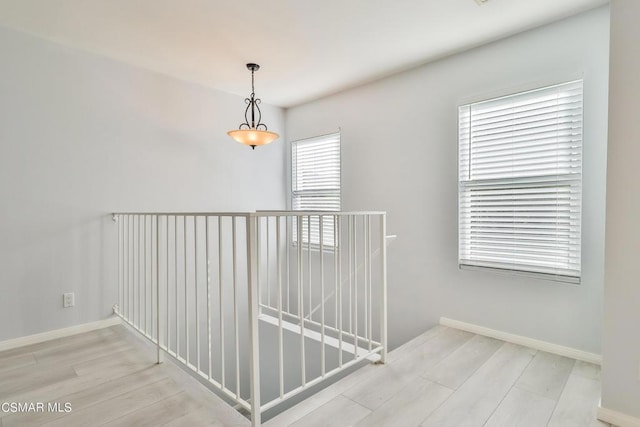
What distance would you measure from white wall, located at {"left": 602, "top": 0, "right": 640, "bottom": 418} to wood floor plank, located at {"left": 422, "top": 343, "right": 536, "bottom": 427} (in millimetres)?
491

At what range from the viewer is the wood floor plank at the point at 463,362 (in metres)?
1.99

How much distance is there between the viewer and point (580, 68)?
7.07ft

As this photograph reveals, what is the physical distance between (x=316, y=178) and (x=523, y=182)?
2197 mm

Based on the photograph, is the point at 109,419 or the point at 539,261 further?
the point at 539,261

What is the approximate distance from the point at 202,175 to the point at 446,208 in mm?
2459

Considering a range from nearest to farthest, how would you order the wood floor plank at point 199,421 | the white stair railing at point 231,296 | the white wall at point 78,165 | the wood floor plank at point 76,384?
the wood floor plank at point 199,421
the wood floor plank at point 76,384
the white wall at point 78,165
the white stair railing at point 231,296

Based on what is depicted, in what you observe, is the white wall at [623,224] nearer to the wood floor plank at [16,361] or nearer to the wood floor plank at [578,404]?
the wood floor plank at [578,404]

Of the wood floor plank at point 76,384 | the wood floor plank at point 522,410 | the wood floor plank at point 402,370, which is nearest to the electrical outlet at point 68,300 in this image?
the wood floor plank at point 76,384

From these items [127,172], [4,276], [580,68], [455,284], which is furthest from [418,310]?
[4,276]

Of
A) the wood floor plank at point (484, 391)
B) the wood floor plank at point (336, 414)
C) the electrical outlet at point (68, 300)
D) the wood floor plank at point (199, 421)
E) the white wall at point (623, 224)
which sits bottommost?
the wood floor plank at point (484, 391)

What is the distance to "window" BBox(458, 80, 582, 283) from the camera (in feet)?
7.20

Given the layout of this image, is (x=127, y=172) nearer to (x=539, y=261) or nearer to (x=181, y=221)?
(x=181, y=221)

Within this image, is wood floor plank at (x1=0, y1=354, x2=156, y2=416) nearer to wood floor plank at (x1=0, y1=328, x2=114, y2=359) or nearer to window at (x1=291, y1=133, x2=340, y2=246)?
wood floor plank at (x1=0, y1=328, x2=114, y2=359)

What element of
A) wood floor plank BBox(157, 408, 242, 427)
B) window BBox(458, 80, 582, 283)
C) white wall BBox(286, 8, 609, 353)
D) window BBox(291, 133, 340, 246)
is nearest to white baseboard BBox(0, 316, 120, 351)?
wood floor plank BBox(157, 408, 242, 427)
